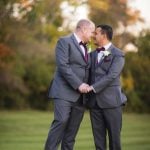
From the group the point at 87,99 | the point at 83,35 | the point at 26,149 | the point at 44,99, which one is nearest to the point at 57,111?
the point at 87,99

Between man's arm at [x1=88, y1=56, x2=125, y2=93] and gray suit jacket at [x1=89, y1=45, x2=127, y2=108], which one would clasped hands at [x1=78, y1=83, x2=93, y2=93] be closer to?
man's arm at [x1=88, y1=56, x2=125, y2=93]

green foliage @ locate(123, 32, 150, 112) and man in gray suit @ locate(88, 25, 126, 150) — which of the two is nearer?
man in gray suit @ locate(88, 25, 126, 150)

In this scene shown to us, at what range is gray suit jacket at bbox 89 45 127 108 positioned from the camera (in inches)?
403

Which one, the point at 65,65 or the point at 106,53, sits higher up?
the point at 106,53

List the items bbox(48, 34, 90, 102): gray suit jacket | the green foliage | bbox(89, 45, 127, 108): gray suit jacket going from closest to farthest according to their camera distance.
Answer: bbox(48, 34, 90, 102): gray suit jacket < bbox(89, 45, 127, 108): gray suit jacket < the green foliage

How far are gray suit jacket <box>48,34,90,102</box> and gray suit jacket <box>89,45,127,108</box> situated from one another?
0.46 feet

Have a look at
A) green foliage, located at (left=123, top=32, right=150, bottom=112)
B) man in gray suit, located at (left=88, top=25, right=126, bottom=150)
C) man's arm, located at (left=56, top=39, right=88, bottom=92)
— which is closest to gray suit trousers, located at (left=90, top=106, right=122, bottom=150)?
man in gray suit, located at (left=88, top=25, right=126, bottom=150)

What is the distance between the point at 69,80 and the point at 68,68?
17 centimetres

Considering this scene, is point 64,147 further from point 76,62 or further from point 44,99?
point 44,99

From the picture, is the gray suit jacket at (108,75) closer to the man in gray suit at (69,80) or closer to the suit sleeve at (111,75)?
the suit sleeve at (111,75)

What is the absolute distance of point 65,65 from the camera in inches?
395

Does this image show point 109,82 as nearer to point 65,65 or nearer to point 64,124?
point 65,65

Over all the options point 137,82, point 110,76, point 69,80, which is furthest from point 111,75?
point 137,82

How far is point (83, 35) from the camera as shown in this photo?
10.2 m
